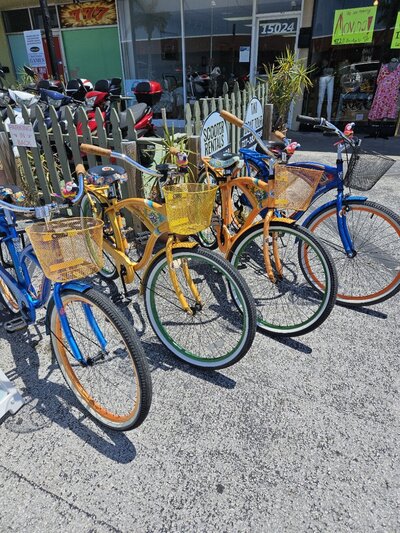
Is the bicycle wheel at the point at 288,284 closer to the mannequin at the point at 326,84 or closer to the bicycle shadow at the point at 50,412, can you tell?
the bicycle shadow at the point at 50,412

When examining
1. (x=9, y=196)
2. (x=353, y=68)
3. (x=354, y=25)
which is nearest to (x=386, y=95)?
(x=353, y=68)

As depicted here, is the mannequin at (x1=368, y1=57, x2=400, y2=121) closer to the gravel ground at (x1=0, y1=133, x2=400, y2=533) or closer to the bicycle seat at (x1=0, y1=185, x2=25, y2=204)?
the gravel ground at (x1=0, y1=133, x2=400, y2=533)

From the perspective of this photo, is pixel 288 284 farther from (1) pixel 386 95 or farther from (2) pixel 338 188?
(1) pixel 386 95

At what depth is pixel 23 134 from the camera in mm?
3855

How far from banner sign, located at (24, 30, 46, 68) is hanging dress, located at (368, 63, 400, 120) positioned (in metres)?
7.64

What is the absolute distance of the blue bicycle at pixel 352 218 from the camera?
2.56 metres

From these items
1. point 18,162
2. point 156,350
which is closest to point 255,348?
point 156,350

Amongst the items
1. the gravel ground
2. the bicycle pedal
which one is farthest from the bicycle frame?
the bicycle pedal

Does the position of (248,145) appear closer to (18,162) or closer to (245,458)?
(18,162)

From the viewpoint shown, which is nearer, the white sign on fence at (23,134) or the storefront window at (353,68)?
the white sign on fence at (23,134)

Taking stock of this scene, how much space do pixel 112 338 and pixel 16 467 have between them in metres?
0.81

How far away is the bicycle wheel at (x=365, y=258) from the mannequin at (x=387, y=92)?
6067 millimetres

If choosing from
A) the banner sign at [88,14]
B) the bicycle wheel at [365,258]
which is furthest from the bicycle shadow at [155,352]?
the banner sign at [88,14]

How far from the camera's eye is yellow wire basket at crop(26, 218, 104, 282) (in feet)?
5.17
